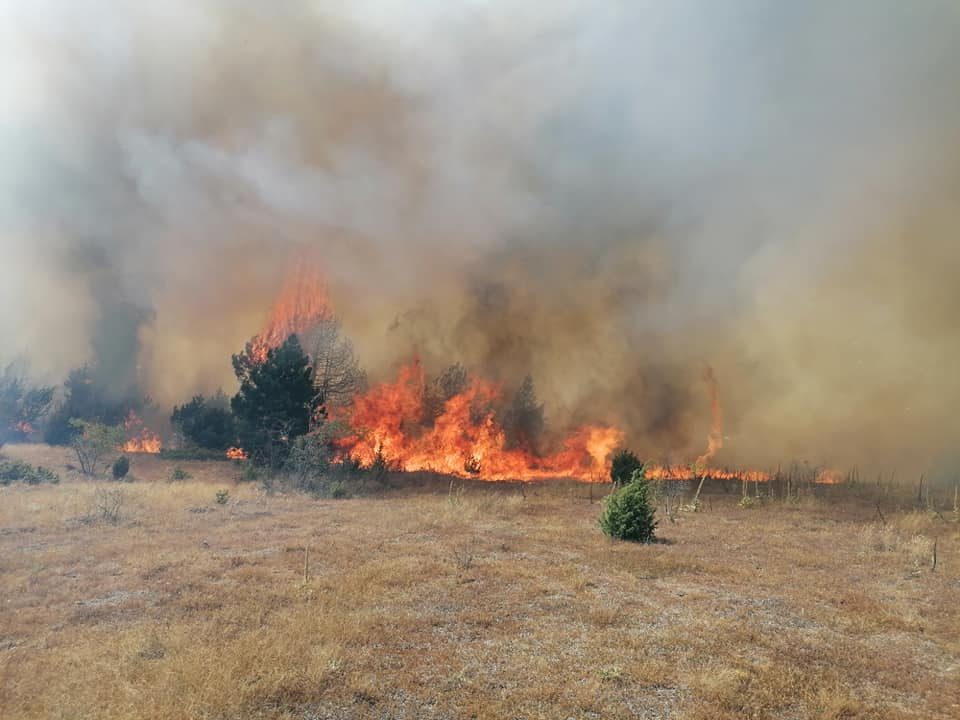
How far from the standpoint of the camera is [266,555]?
1780cm

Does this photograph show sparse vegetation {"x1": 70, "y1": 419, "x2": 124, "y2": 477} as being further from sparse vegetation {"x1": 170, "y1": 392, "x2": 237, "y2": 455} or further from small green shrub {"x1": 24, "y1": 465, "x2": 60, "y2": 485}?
Answer: sparse vegetation {"x1": 170, "y1": 392, "x2": 237, "y2": 455}

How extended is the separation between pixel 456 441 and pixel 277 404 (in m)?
15.3

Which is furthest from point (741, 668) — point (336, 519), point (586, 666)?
point (336, 519)

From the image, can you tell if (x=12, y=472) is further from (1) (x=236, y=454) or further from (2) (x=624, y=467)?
(2) (x=624, y=467)

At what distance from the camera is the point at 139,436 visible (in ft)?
220

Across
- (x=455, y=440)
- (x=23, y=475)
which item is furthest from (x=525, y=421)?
(x=23, y=475)

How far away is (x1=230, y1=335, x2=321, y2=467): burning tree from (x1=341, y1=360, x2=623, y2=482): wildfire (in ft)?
Result: 16.7

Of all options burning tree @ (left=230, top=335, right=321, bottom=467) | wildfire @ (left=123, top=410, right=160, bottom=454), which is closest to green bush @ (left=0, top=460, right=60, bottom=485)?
burning tree @ (left=230, top=335, right=321, bottom=467)

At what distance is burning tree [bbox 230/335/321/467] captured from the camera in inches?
1672

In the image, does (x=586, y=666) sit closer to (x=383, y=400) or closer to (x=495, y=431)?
(x=495, y=431)

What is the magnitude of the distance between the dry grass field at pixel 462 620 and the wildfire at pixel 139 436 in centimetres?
4317

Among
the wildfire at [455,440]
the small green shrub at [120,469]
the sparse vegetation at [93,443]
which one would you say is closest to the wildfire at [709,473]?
the wildfire at [455,440]

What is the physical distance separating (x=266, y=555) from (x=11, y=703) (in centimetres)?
947

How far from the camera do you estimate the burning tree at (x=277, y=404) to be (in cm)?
4247
